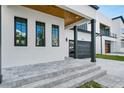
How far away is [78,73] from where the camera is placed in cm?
650

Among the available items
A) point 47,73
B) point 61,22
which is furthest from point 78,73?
point 61,22

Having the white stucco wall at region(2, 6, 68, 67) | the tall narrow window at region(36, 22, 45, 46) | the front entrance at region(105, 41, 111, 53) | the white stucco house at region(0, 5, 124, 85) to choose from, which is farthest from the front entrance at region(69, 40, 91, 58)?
the front entrance at region(105, 41, 111, 53)

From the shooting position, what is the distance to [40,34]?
27.7 feet

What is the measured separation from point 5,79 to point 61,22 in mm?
5916

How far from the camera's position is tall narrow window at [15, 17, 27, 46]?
7.14 meters

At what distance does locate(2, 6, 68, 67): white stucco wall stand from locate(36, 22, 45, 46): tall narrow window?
8.6 inches

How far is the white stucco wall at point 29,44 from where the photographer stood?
666 centimetres

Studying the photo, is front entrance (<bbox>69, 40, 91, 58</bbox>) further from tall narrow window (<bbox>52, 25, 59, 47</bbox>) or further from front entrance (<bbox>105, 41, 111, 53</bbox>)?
front entrance (<bbox>105, 41, 111, 53</bbox>)

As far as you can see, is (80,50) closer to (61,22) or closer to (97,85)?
(61,22)

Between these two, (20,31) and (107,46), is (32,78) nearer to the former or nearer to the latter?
(20,31)

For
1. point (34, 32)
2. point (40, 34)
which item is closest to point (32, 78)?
point (34, 32)

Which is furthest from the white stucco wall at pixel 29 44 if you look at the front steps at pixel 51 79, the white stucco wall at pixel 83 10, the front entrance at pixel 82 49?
the front entrance at pixel 82 49

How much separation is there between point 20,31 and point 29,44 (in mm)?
820

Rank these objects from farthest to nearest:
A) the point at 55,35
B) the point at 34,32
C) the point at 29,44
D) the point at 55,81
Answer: the point at 55,35 < the point at 34,32 < the point at 29,44 < the point at 55,81
